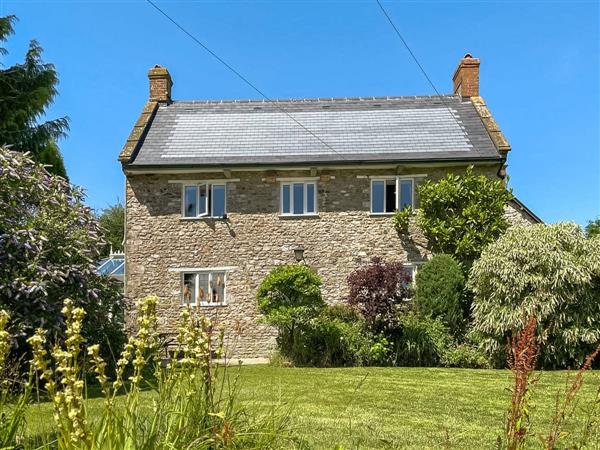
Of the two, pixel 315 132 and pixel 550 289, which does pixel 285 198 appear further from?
pixel 550 289

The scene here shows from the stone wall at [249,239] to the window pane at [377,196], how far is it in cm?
20

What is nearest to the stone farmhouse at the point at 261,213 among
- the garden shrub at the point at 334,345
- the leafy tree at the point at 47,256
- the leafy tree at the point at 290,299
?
the leafy tree at the point at 290,299

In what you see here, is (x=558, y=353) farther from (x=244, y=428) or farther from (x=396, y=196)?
(x=244, y=428)

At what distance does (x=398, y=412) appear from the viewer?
22.0ft

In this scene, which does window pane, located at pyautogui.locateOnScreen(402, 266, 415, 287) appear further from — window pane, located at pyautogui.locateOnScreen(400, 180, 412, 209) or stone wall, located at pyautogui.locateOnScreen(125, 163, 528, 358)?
window pane, located at pyautogui.locateOnScreen(400, 180, 412, 209)

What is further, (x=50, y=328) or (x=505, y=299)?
(x=505, y=299)

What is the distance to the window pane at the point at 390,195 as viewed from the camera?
635 inches

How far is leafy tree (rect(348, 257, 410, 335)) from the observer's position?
44.1 feet

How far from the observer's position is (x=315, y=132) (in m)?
17.9

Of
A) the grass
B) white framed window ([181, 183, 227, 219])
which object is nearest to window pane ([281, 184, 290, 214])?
white framed window ([181, 183, 227, 219])

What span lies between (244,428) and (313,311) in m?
10.6

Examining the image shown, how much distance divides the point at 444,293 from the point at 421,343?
149cm

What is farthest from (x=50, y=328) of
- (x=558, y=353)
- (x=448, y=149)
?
(x=448, y=149)

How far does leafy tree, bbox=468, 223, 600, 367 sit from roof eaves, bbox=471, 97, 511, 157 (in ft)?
12.3
